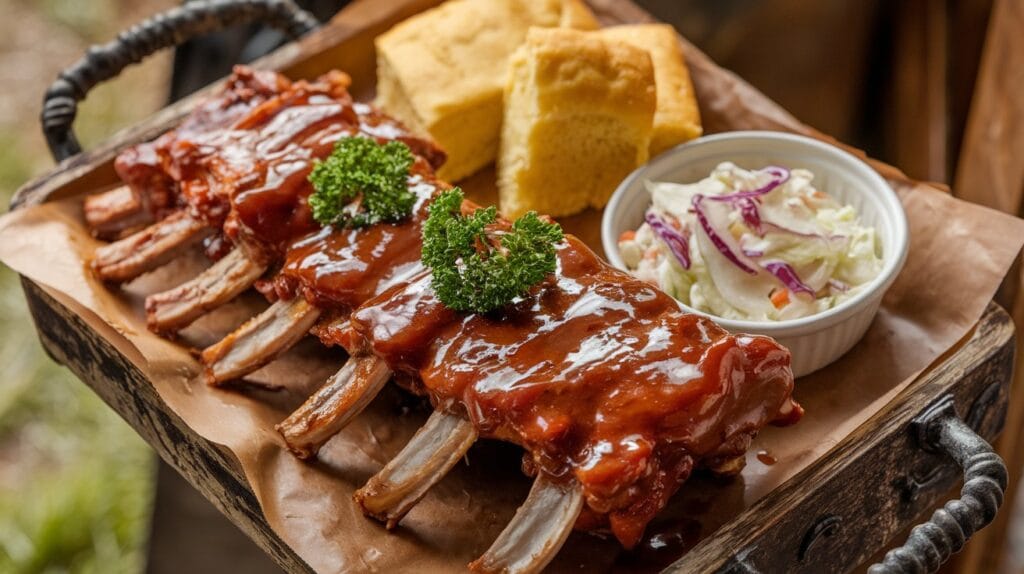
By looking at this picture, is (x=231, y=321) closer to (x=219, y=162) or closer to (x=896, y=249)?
(x=219, y=162)

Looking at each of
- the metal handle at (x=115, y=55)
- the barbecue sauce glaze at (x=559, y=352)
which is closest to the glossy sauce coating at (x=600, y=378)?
the barbecue sauce glaze at (x=559, y=352)


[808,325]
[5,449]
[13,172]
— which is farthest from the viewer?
[13,172]

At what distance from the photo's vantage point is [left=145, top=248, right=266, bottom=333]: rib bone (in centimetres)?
346

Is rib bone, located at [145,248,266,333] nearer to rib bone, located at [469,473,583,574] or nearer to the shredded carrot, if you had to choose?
rib bone, located at [469,473,583,574]

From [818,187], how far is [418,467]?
1.81 meters

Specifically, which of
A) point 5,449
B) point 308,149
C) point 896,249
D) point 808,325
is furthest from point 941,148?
point 5,449

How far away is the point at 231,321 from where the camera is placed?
368 cm

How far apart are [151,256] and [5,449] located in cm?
339

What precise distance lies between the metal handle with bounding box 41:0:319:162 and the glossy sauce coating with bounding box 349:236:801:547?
6.00 ft

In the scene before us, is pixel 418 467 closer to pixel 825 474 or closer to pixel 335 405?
pixel 335 405

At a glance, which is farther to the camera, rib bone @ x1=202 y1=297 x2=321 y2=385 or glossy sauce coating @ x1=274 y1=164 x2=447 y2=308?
rib bone @ x1=202 y1=297 x2=321 y2=385

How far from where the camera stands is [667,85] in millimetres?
4168

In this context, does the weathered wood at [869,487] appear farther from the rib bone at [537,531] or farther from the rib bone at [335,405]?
the rib bone at [335,405]

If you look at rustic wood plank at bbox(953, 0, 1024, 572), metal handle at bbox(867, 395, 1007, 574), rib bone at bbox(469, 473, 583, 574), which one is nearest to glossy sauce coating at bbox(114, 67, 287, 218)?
rib bone at bbox(469, 473, 583, 574)
